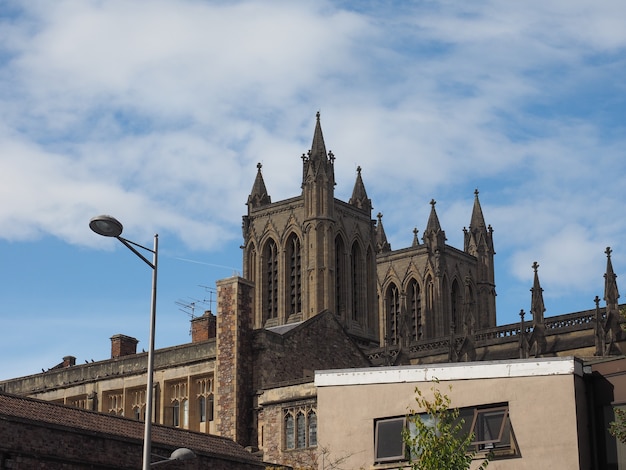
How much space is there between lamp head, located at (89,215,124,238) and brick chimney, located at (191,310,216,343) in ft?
117

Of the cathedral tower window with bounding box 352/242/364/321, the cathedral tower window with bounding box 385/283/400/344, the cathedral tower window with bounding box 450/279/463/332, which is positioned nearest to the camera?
the cathedral tower window with bounding box 352/242/364/321

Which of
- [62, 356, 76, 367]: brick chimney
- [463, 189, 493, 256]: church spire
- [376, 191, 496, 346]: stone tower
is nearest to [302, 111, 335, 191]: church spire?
[376, 191, 496, 346]: stone tower

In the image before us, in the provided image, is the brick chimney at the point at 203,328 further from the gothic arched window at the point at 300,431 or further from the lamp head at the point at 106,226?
the lamp head at the point at 106,226

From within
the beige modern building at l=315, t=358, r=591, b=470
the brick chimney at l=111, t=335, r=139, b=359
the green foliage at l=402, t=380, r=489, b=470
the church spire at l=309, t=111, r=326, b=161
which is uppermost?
the church spire at l=309, t=111, r=326, b=161

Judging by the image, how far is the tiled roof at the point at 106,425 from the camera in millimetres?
27219

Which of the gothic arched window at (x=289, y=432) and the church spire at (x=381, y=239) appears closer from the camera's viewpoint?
the gothic arched window at (x=289, y=432)

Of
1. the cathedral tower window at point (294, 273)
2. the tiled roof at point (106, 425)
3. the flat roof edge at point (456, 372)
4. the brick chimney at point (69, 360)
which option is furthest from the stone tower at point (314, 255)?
the flat roof edge at point (456, 372)

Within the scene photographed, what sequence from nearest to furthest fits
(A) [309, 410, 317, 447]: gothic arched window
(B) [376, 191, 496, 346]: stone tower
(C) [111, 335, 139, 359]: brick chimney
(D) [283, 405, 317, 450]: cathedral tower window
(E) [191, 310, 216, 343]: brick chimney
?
(A) [309, 410, 317, 447]: gothic arched window → (D) [283, 405, 317, 450]: cathedral tower window → (E) [191, 310, 216, 343]: brick chimney → (C) [111, 335, 139, 359]: brick chimney → (B) [376, 191, 496, 346]: stone tower

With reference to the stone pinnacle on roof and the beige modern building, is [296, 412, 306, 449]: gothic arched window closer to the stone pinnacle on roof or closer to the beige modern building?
the beige modern building

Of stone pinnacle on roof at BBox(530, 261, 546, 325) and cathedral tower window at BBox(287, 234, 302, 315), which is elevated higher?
cathedral tower window at BBox(287, 234, 302, 315)

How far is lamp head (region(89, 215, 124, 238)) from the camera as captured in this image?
19922mm

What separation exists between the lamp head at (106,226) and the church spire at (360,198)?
74.5m

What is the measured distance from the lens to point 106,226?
20000 mm

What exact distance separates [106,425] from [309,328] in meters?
22.0
